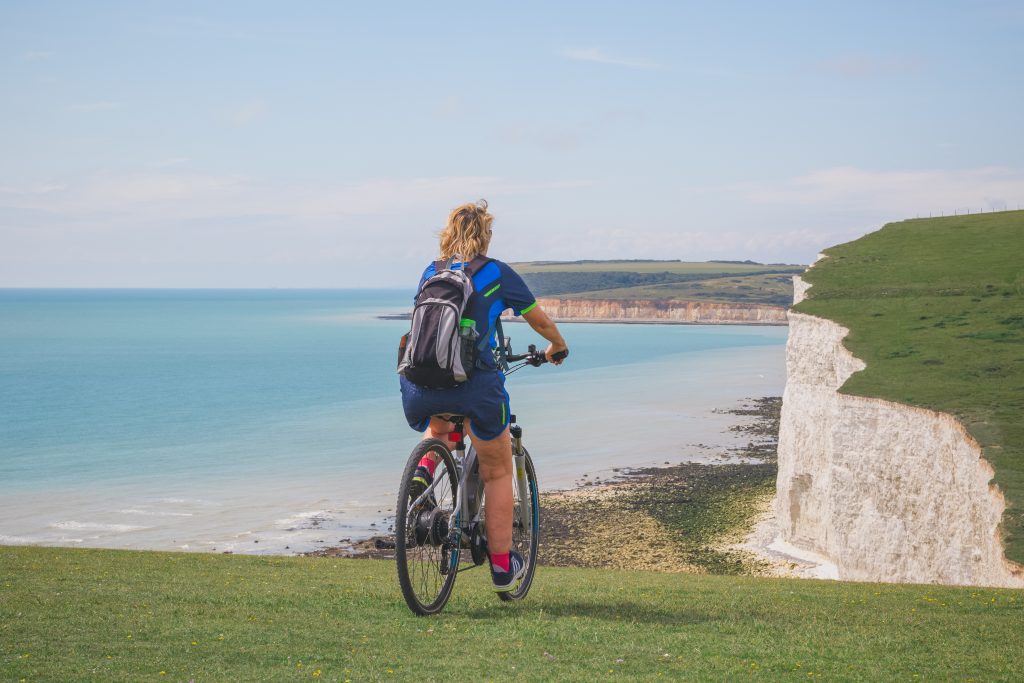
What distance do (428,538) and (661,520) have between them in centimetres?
2717

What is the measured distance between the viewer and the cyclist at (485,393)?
657 cm

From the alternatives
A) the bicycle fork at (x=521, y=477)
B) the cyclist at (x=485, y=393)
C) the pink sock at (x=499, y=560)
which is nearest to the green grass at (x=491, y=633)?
the pink sock at (x=499, y=560)

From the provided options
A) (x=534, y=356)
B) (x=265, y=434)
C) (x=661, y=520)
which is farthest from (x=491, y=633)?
(x=265, y=434)

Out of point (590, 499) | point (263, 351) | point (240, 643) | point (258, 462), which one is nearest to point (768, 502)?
point (590, 499)

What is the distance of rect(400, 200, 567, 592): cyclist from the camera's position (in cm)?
657

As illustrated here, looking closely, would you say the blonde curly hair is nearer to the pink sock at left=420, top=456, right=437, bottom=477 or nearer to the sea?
the pink sock at left=420, top=456, right=437, bottom=477

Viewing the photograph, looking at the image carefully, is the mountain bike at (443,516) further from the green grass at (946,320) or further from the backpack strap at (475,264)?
the green grass at (946,320)

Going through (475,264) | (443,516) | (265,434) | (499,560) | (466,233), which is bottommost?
(265,434)

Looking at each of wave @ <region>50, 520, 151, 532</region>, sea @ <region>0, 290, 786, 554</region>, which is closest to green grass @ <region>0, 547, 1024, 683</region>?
sea @ <region>0, 290, 786, 554</region>

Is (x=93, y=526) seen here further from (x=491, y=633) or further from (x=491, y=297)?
(x=491, y=297)

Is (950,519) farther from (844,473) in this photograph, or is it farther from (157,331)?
(157,331)

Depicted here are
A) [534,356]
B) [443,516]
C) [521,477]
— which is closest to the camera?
[443,516]

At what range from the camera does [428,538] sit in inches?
273

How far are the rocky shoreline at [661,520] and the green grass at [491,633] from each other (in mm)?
12149
